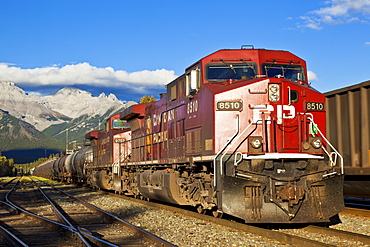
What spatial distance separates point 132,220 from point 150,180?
11.7 ft

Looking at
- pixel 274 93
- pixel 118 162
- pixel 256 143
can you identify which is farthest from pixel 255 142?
pixel 118 162

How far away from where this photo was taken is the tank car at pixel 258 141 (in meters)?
10.0

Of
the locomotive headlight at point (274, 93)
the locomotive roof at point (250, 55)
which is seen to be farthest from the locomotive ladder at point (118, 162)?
the locomotive headlight at point (274, 93)

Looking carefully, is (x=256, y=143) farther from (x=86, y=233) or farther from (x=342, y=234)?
(x=86, y=233)

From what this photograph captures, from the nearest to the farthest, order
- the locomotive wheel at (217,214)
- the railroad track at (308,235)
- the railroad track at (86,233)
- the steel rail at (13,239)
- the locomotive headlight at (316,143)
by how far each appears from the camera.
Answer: the railroad track at (308,235) < the railroad track at (86,233) < the steel rail at (13,239) < the locomotive headlight at (316,143) < the locomotive wheel at (217,214)

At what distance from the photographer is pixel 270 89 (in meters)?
10.8

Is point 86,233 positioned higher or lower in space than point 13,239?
higher

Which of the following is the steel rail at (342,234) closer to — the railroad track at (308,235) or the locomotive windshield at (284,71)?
the railroad track at (308,235)

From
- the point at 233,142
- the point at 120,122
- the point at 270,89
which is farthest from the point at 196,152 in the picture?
the point at 120,122

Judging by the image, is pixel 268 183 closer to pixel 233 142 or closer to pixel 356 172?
pixel 233 142

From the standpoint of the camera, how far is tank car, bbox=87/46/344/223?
33.0ft

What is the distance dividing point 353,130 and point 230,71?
3888 millimetres

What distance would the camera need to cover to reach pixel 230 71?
1166 centimetres

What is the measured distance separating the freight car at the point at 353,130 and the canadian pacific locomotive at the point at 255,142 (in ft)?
3.68
